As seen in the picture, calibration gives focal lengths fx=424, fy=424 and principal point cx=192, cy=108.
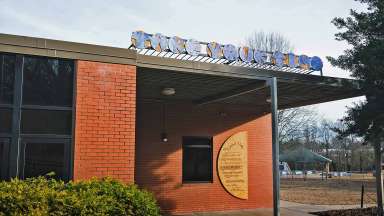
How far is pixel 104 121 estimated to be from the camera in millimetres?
7863

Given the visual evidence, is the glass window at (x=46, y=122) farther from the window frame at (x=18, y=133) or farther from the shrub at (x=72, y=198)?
the shrub at (x=72, y=198)

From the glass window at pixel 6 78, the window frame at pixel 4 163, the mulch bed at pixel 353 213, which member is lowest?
the mulch bed at pixel 353 213

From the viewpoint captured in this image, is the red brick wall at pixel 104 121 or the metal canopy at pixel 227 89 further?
the metal canopy at pixel 227 89

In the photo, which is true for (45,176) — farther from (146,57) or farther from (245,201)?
(245,201)

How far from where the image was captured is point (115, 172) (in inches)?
308

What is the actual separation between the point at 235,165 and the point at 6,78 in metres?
8.84

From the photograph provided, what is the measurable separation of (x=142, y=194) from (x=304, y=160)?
25624 millimetres

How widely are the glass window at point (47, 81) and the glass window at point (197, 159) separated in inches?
252

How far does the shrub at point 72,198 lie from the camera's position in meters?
5.72

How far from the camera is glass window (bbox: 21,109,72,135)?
7230mm

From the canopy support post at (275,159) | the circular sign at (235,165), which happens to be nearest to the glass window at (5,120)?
the canopy support post at (275,159)

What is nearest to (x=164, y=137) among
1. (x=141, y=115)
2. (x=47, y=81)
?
(x=141, y=115)

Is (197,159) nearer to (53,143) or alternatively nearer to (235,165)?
(235,165)

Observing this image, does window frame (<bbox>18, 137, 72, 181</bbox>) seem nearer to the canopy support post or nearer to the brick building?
the brick building
